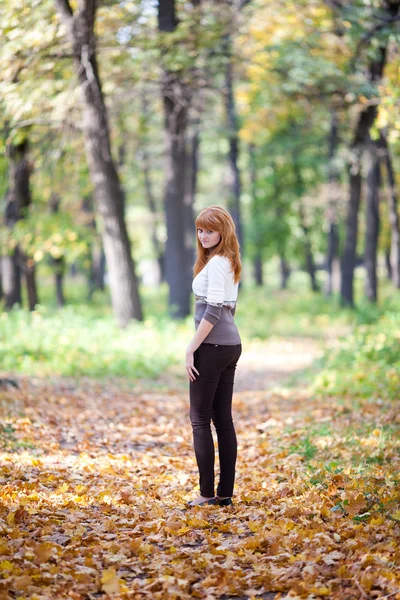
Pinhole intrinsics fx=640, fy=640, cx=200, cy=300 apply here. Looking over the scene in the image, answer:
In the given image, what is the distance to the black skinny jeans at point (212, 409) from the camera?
4699mm

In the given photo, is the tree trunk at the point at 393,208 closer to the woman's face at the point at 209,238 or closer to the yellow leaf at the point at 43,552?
the woman's face at the point at 209,238

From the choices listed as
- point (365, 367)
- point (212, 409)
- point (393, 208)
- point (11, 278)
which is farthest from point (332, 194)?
point (212, 409)

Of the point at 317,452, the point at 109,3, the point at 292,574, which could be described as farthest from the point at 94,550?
the point at 109,3

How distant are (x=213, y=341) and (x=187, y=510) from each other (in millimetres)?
1346

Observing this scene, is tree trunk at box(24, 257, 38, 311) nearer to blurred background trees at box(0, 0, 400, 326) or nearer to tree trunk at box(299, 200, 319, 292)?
blurred background trees at box(0, 0, 400, 326)

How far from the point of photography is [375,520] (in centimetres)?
429

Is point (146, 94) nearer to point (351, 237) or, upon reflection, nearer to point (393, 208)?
point (351, 237)

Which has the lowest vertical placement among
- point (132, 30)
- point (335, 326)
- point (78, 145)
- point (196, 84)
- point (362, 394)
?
point (335, 326)

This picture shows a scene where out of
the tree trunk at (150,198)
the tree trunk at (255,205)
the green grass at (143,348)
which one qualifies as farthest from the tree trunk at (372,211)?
the tree trunk at (255,205)

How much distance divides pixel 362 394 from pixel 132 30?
9878 mm

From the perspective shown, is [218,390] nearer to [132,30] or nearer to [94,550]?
[94,550]

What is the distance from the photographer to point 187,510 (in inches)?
193

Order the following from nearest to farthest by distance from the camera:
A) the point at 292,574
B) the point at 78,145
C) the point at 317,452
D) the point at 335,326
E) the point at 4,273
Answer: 1. the point at 292,574
2. the point at 317,452
3. the point at 78,145
4. the point at 4,273
5. the point at 335,326

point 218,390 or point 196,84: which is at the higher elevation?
point 196,84
